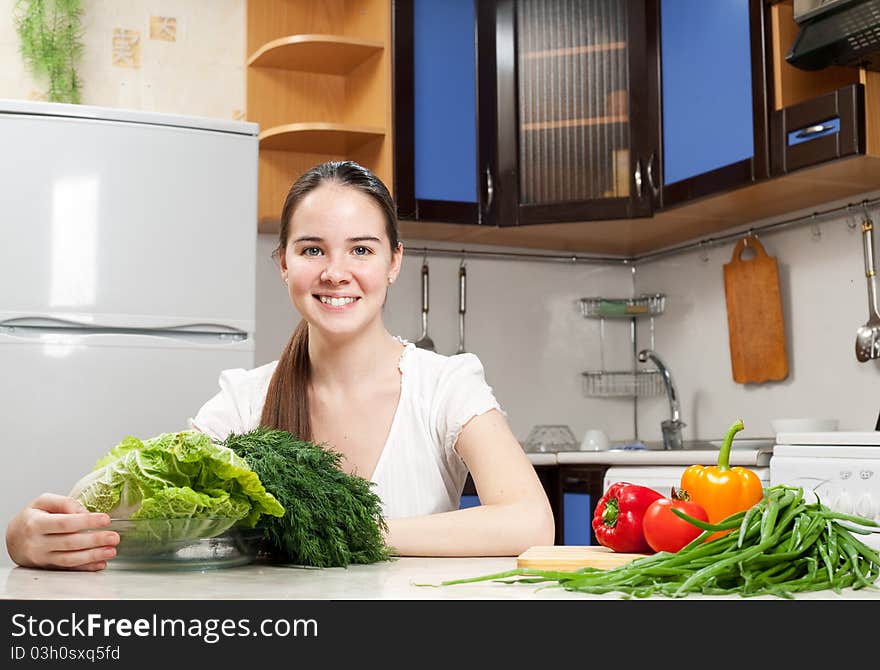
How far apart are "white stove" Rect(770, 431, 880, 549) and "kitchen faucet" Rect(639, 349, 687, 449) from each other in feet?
2.91

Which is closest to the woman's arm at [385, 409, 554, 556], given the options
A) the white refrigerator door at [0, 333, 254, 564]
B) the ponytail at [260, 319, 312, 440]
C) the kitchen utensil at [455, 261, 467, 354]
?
the ponytail at [260, 319, 312, 440]

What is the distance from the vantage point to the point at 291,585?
0.97 metres

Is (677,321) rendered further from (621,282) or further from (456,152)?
(456,152)

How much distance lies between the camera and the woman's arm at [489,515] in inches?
53.0

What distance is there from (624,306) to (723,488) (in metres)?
2.66

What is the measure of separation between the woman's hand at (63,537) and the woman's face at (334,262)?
24.1 inches

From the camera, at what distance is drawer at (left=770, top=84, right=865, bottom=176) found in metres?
2.65

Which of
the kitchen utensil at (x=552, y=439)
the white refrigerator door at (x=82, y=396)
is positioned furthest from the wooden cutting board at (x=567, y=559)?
the kitchen utensil at (x=552, y=439)

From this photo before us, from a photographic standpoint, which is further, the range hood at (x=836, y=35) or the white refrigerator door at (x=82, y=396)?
the white refrigerator door at (x=82, y=396)

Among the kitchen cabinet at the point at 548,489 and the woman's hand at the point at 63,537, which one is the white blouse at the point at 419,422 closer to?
the woman's hand at the point at 63,537

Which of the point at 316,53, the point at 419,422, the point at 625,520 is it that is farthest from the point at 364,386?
the point at 316,53

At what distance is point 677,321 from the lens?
3889 millimetres

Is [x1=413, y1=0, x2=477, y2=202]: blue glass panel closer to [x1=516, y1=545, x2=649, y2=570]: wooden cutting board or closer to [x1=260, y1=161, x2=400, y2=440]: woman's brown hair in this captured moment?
[x1=260, y1=161, x2=400, y2=440]: woman's brown hair
